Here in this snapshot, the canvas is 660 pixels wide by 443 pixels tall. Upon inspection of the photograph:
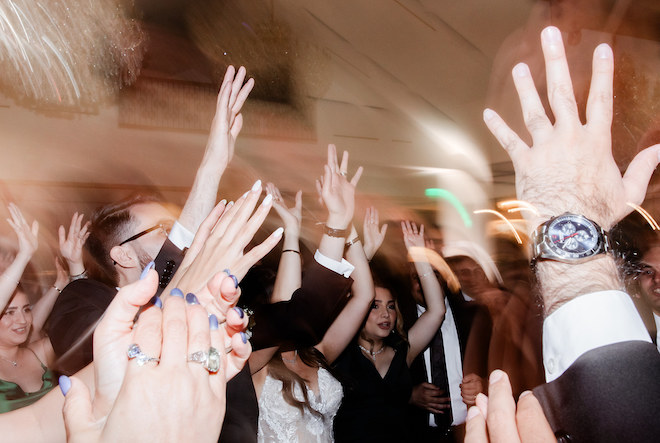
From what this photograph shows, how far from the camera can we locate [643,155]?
0.70 meters

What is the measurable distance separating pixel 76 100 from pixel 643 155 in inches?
123

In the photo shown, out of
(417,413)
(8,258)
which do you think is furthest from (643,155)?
(8,258)

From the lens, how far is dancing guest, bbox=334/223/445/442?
1.86 meters

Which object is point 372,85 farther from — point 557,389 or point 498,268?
point 557,389

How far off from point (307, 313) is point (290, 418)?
0.50m

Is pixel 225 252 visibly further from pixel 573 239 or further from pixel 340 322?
pixel 340 322

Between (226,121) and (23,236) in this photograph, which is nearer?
(226,121)

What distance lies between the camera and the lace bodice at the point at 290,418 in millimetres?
1500

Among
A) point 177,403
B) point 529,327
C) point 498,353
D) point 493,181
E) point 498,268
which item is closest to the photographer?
point 177,403

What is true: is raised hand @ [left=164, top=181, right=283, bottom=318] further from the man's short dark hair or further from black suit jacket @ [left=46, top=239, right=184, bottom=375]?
the man's short dark hair

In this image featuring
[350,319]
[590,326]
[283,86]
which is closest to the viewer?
[590,326]

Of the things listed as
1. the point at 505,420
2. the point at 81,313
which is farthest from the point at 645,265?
the point at 81,313

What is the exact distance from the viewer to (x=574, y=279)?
63 cm

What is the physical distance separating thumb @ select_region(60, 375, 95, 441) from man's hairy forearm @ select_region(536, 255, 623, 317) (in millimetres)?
569
